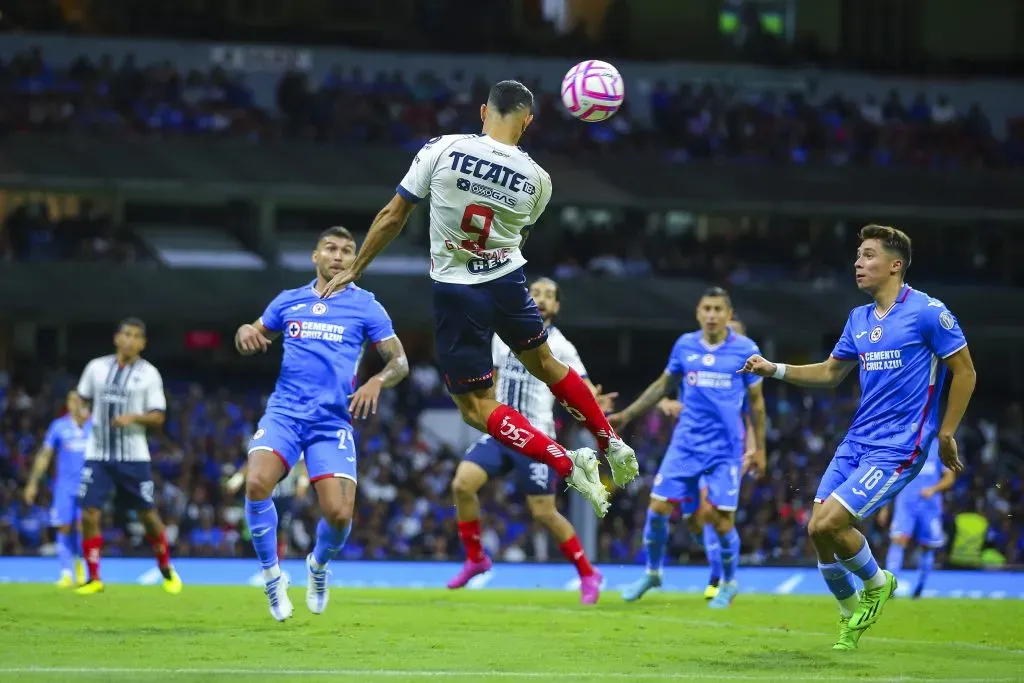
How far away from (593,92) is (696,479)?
18.8ft

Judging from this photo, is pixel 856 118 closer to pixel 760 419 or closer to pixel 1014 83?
pixel 1014 83

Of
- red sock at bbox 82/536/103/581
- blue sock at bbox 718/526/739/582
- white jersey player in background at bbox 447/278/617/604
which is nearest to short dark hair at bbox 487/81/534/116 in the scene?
white jersey player in background at bbox 447/278/617/604

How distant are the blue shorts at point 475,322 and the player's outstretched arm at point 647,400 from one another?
12.2 feet

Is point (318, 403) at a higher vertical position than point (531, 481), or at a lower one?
higher

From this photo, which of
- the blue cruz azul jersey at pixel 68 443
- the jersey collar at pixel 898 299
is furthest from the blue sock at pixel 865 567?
the blue cruz azul jersey at pixel 68 443

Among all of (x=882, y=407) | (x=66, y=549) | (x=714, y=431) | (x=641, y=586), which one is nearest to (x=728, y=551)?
(x=641, y=586)

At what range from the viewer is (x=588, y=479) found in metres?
9.10

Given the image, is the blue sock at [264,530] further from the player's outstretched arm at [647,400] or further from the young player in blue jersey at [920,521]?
the young player in blue jersey at [920,521]

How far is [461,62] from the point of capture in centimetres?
3378

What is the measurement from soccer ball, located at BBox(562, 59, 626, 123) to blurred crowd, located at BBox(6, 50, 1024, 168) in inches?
804

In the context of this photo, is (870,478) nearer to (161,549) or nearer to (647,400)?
(647,400)

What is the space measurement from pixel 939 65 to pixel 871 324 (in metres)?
29.5

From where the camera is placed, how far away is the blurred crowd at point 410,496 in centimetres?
2291

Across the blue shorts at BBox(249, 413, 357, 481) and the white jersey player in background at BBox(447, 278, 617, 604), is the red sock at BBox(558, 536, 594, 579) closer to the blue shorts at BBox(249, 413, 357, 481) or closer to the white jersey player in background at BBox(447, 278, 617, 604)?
the white jersey player in background at BBox(447, 278, 617, 604)
